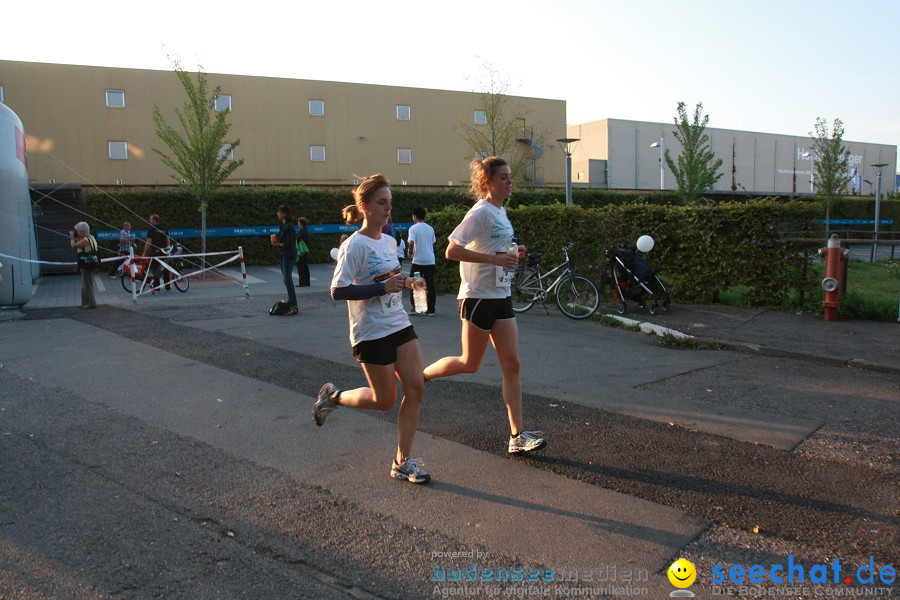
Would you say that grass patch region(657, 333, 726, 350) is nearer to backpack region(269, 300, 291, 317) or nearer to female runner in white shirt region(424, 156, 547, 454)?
female runner in white shirt region(424, 156, 547, 454)

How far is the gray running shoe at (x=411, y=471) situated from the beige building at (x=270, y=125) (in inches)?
1089

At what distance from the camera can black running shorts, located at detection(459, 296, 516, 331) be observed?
187 inches

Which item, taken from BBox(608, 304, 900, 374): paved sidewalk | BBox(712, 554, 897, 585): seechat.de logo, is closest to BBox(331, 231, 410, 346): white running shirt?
BBox(712, 554, 897, 585): seechat.de logo

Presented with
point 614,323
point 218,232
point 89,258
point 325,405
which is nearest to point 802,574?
point 325,405

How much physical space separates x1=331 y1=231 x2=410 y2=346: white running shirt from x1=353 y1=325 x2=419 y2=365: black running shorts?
3cm

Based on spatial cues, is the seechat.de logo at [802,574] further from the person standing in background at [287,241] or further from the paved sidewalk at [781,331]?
the person standing in background at [287,241]

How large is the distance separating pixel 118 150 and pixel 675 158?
41.2m

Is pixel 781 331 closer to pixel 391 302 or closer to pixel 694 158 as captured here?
pixel 391 302


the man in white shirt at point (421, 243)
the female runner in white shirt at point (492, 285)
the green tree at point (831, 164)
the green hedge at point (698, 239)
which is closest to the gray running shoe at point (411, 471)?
the female runner in white shirt at point (492, 285)

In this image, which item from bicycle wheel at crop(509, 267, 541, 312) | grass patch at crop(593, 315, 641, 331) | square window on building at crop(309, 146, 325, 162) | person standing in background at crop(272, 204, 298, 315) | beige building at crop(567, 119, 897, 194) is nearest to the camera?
grass patch at crop(593, 315, 641, 331)

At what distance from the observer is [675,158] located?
55625mm

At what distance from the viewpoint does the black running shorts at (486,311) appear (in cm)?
475

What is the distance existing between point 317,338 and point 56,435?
4590 mm

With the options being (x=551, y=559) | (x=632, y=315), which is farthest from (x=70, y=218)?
(x=551, y=559)
